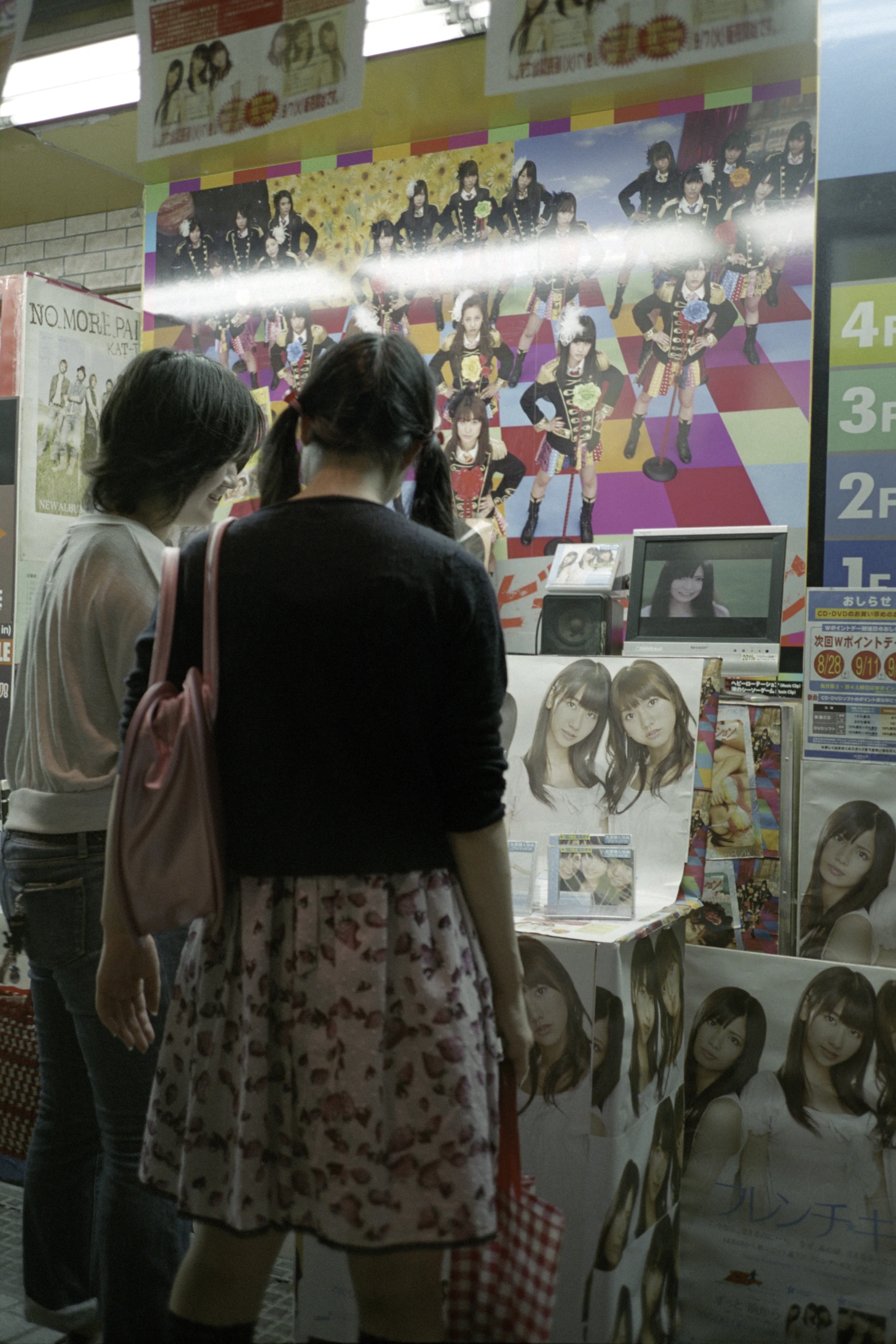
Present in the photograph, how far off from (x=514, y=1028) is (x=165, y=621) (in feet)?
1.96

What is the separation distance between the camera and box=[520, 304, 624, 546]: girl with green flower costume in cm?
336

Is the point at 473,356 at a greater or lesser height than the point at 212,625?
greater

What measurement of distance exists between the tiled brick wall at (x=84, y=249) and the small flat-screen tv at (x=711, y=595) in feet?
8.82

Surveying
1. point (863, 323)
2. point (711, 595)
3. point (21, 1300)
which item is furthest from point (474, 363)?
point (21, 1300)

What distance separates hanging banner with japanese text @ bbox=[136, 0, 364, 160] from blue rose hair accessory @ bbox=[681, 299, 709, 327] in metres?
1.71

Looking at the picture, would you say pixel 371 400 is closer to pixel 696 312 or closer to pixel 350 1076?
pixel 350 1076

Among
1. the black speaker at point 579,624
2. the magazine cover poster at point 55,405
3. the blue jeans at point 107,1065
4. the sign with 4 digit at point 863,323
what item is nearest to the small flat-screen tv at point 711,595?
the black speaker at point 579,624

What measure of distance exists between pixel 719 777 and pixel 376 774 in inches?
76.0

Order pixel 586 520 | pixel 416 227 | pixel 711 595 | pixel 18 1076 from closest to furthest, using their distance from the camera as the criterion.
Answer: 1. pixel 18 1076
2. pixel 711 595
3. pixel 586 520
4. pixel 416 227

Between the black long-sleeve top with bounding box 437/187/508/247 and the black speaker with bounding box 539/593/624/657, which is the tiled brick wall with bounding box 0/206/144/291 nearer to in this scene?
the black long-sleeve top with bounding box 437/187/508/247

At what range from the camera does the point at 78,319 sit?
4.33m

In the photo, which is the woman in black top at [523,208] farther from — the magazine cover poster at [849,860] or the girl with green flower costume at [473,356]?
the magazine cover poster at [849,860]

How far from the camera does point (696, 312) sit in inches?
127

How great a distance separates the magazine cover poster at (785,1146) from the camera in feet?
6.84
